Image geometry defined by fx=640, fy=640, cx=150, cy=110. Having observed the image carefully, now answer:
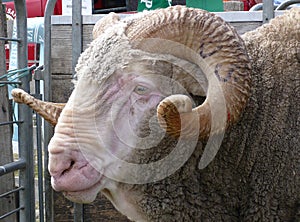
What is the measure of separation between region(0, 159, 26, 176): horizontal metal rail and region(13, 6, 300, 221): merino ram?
0.88 meters

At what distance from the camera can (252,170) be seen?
3.30 m

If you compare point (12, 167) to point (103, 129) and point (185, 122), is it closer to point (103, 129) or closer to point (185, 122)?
point (103, 129)

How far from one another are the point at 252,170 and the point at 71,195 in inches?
36.8

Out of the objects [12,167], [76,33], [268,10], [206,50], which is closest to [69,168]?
[206,50]

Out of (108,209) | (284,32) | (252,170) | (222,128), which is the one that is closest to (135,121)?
(222,128)

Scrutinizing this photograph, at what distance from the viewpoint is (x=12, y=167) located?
14.1 ft

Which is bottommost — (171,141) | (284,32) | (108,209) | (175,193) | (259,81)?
(108,209)

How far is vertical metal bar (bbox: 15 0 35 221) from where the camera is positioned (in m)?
4.47

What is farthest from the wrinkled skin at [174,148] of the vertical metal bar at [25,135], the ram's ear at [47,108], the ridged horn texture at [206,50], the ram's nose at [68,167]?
the vertical metal bar at [25,135]

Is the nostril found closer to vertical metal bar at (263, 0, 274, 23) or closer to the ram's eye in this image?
the ram's eye

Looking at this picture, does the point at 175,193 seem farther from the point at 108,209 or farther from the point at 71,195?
the point at 108,209

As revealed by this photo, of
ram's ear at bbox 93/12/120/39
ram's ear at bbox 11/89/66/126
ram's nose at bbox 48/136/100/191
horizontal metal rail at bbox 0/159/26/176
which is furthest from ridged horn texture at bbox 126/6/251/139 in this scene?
horizontal metal rail at bbox 0/159/26/176

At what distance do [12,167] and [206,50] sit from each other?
1.82m

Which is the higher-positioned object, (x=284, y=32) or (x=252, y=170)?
(x=284, y=32)
